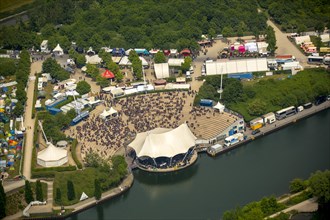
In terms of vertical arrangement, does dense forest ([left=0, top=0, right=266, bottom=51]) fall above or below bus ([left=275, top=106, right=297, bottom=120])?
above

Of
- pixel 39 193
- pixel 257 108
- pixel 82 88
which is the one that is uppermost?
pixel 82 88

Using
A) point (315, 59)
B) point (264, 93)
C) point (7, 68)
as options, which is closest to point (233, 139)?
point (264, 93)

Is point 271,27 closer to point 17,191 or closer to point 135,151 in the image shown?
point 135,151

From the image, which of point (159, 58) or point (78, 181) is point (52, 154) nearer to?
point (78, 181)

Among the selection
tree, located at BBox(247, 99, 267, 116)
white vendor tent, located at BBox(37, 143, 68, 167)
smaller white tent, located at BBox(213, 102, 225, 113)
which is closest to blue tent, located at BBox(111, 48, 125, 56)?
smaller white tent, located at BBox(213, 102, 225, 113)

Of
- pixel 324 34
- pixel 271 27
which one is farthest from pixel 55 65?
pixel 324 34

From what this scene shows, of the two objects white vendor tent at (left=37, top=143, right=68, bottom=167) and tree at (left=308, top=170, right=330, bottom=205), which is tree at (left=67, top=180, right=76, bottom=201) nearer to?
white vendor tent at (left=37, top=143, right=68, bottom=167)
